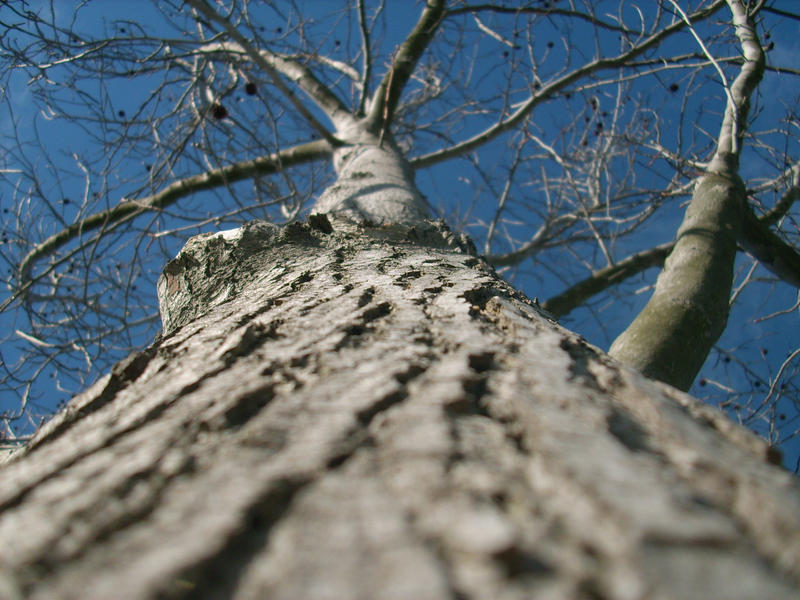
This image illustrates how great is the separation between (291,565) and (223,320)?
64 cm

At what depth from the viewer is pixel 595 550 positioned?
328 mm

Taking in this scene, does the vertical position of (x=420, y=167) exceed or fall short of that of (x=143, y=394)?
it exceeds it

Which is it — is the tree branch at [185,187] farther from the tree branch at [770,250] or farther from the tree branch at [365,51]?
the tree branch at [770,250]

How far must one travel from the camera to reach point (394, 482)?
40 centimetres

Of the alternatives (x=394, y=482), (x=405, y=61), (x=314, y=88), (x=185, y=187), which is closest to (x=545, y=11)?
(x=405, y=61)

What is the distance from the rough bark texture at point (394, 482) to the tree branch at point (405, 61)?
2577mm

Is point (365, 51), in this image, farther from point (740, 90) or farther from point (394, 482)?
point (394, 482)

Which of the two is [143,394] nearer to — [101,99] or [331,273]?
[331,273]

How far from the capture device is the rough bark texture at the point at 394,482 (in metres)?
0.32

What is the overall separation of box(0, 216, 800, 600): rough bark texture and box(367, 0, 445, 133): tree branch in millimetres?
2577

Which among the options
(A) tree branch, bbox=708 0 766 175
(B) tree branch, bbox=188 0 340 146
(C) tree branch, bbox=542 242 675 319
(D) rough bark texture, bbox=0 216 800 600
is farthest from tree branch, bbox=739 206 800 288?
(B) tree branch, bbox=188 0 340 146

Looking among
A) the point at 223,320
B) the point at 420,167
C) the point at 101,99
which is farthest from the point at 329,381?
the point at 420,167

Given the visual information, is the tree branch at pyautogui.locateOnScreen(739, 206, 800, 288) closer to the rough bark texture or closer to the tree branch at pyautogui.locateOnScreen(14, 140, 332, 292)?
the rough bark texture

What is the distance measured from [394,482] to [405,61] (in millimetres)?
3202
